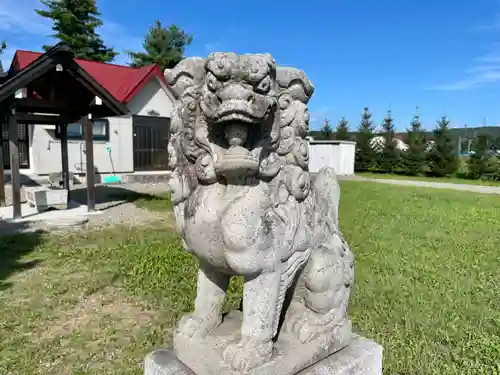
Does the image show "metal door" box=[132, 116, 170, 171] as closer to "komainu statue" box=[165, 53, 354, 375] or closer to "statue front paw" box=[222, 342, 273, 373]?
"komainu statue" box=[165, 53, 354, 375]

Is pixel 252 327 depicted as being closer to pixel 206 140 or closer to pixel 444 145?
pixel 206 140

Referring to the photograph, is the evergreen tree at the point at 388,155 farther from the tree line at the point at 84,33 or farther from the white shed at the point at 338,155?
the tree line at the point at 84,33

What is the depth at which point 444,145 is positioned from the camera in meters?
20.3

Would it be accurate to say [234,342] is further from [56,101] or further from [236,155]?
[56,101]

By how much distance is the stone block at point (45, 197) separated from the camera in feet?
26.3

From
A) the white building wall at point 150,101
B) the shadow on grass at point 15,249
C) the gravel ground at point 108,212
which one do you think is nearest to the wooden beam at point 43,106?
the gravel ground at point 108,212

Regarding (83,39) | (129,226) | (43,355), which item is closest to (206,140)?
(43,355)

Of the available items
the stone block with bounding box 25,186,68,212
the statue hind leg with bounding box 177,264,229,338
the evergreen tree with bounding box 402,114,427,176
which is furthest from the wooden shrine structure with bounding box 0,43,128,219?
the evergreen tree with bounding box 402,114,427,176

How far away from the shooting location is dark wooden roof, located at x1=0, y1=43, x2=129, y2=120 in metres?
6.99

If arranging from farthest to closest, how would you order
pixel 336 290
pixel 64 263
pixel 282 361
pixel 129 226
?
pixel 129 226 < pixel 64 263 < pixel 336 290 < pixel 282 361

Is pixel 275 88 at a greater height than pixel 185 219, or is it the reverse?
pixel 275 88

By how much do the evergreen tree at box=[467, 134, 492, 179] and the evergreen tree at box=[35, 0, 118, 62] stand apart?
66.4ft

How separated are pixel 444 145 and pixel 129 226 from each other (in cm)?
1810

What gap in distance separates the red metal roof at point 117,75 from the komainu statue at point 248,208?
534 inches
